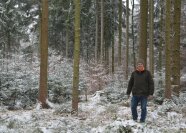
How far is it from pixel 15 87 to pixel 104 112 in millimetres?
7297

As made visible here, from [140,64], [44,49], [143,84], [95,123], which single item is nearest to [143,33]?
[44,49]

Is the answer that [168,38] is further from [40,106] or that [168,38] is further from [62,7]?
[62,7]

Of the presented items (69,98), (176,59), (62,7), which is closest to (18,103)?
(69,98)

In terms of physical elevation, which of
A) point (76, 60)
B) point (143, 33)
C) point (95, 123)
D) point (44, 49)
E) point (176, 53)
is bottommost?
point (95, 123)

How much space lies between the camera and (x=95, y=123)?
11.2 metres

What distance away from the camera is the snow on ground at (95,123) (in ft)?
33.1

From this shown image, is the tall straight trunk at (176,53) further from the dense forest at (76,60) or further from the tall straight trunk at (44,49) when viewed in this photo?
the tall straight trunk at (44,49)

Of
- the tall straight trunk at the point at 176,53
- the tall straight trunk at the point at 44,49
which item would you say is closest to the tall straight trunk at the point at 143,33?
the tall straight trunk at the point at 176,53

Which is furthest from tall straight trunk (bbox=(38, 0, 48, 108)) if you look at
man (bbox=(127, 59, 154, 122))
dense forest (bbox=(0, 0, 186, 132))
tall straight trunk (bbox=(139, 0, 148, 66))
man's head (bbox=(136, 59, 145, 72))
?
man's head (bbox=(136, 59, 145, 72))

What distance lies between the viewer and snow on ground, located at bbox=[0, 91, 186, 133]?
10.1 meters

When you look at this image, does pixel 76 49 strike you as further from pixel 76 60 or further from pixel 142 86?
pixel 142 86

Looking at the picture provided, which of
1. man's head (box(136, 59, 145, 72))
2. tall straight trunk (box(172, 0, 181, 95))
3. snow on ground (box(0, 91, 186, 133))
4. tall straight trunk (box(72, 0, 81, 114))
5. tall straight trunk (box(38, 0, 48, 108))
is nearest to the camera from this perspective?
snow on ground (box(0, 91, 186, 133))

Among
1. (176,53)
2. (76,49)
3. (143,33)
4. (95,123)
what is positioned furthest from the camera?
(176,53)

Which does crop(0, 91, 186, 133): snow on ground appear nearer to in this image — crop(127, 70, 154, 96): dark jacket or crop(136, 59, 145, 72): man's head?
crop(127, 70, 154, 96): dark jacket
